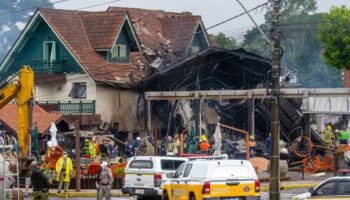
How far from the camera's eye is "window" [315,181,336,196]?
94.9 ft

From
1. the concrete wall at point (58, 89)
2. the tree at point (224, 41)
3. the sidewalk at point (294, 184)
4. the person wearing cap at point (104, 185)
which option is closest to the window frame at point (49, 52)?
A: the concrete wall at point (58, 89)

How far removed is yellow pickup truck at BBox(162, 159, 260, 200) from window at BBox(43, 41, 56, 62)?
105 feet

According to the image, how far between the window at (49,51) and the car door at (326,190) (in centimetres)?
3648

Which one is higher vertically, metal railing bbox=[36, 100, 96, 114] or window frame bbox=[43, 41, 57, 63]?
window frame bbox=[43, 41, 57, 63]

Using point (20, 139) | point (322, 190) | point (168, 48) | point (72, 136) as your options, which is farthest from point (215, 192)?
point (168, 48)

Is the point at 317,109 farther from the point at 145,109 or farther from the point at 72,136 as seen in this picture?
the point at 72,136

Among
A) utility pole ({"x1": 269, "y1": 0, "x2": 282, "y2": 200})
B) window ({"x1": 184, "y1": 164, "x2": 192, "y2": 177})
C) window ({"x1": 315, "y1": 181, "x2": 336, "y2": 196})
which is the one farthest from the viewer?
utility pole ({"x1": 269, "y1": 0, "x2": 282, "y2": 200})

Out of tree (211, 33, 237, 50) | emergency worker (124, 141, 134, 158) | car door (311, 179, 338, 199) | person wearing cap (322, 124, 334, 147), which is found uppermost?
tree (211, 33, 237, 50)

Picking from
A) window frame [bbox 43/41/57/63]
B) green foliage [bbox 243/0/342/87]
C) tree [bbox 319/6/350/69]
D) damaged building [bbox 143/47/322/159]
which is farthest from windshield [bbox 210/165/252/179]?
green foliage [bbox 243/0/342/87]

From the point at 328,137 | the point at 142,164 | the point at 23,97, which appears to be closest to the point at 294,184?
the point at 142,164

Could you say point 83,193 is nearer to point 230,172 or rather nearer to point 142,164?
point 142,164

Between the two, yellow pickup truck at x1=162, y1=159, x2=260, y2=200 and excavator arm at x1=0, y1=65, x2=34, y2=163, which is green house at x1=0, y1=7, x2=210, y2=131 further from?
yellow pickup truck at x1=162, y1=159, x2=260, y2=200

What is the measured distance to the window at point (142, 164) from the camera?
125 feet

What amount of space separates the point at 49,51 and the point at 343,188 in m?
38.3
